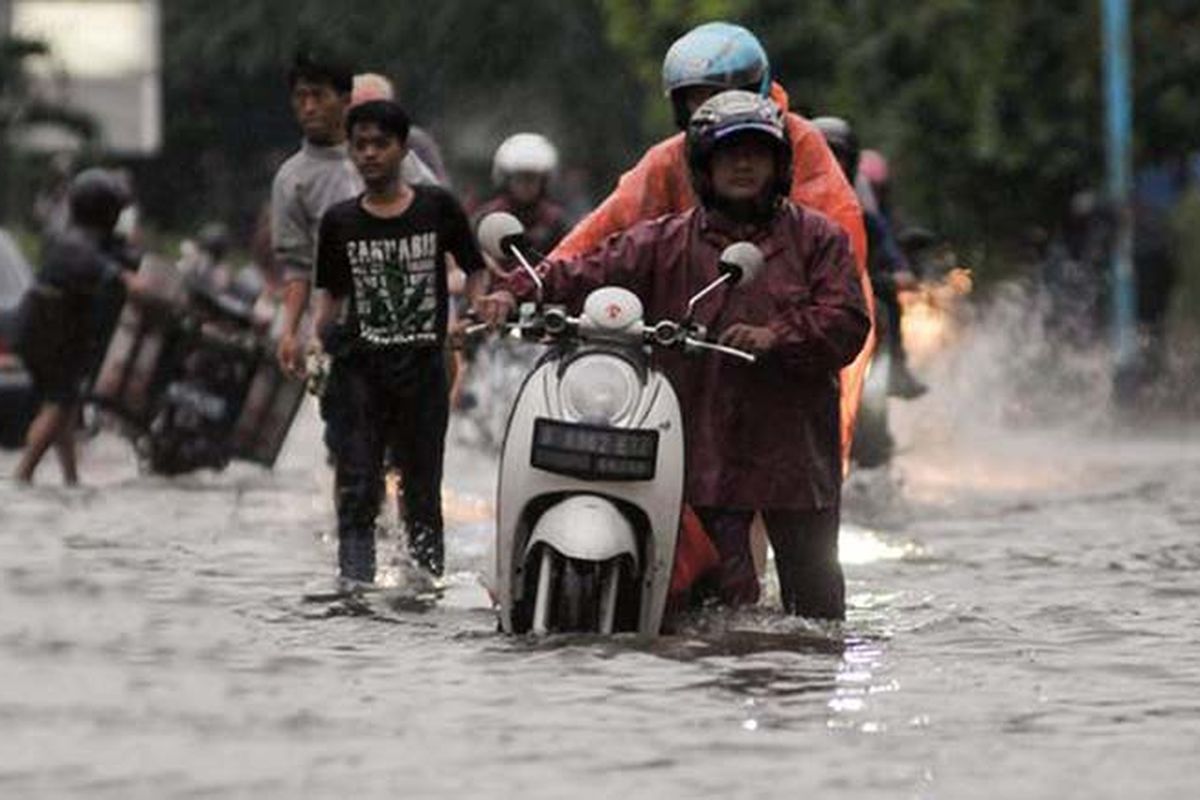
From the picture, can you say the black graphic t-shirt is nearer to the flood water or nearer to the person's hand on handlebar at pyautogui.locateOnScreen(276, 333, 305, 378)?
the flood water

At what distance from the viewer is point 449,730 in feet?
34.8

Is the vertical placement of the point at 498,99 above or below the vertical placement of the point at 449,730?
above

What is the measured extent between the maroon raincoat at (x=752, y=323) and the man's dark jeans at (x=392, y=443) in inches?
101

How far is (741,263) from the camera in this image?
11.8m

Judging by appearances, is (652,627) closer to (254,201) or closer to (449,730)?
(449,730)

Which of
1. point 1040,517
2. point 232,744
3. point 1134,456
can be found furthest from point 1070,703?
point 1134,456

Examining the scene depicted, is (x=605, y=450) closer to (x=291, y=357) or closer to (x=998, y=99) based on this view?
(x=291, y=357)

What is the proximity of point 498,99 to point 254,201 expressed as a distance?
5.62 metres

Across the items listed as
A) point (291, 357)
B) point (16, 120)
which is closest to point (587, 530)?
point (291, 357)

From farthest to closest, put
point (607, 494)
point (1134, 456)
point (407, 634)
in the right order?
point (1134, 456) < point (407, 634) < point (607, 494)

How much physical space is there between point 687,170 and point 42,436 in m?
9.75

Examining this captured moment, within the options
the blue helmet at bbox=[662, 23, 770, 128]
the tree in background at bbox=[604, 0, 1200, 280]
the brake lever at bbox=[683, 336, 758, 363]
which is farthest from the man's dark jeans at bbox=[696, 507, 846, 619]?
the tree in background at bbox=[604, 0, 1200, 280]

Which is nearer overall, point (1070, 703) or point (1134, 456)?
point (1070, 703)

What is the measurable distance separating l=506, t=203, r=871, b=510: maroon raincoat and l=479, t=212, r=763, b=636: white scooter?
18cm
